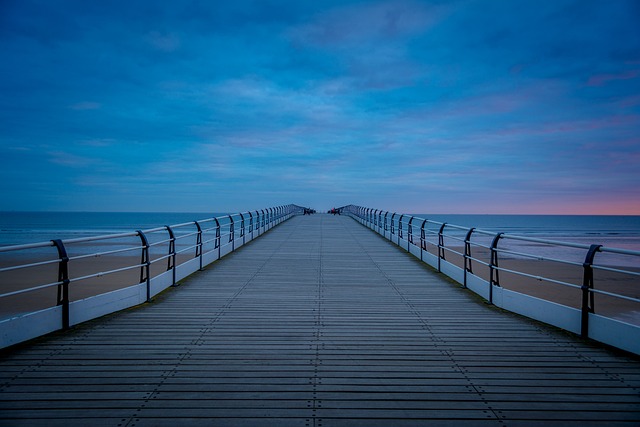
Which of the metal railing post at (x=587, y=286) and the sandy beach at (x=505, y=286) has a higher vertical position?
the metal railing post at (x=587, y=286)

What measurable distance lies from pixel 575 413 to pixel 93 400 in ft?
13.1

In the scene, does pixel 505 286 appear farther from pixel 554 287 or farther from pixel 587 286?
pixel 587 286

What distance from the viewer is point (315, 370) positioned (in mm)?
4398

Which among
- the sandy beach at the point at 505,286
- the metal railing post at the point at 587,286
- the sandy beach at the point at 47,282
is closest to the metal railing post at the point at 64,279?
the metal railing post at the point at 587,286

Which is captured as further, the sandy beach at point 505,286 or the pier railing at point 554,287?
the sandy beach at point 505,286

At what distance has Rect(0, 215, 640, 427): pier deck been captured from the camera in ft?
11.5

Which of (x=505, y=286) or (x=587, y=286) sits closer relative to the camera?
(x=587, y=286)

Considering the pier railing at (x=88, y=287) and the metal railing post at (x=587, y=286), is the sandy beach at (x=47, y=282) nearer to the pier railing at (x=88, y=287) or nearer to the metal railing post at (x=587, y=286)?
the pier railing at (x=88, y=287)

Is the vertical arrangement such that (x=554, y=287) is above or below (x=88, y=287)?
below

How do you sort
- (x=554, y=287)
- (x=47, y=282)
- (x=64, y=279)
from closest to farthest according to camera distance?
1. (x=64, y=279)
2. (x=47, y=282)
3. (x=554, y=287)

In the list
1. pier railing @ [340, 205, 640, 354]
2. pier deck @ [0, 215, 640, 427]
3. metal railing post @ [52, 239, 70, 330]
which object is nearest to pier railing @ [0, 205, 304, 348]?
metal railing post @ [52, 239, 70, 330]

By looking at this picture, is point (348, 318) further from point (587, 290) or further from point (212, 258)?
point (212, 258)

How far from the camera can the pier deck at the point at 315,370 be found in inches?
138

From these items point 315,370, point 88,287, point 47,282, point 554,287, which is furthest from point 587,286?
point 47,282
